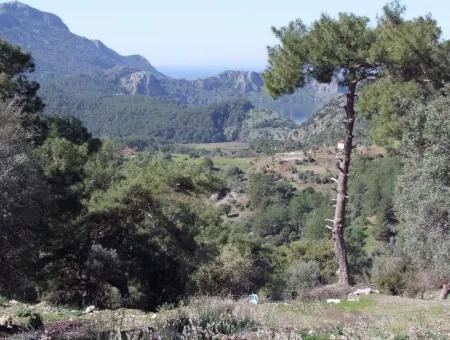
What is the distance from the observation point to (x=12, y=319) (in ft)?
26.2

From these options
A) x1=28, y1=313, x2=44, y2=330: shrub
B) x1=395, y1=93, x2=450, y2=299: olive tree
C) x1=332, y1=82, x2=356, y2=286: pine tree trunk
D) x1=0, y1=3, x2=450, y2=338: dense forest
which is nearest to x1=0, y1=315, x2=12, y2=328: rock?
x1=28, y1=313, x2=44, y2=330: shrub

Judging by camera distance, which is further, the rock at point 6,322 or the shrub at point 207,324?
the rock at point 6,322

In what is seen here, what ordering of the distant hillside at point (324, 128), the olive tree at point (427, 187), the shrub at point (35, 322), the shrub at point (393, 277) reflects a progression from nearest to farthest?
the shrub at point (35, 322), the olive tree at point (427, 187), the shrub at point (393, 277), the distant hillside at point (324, 128)

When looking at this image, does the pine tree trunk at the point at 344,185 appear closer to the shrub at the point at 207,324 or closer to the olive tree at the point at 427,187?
the olive tree at the point at 427,187

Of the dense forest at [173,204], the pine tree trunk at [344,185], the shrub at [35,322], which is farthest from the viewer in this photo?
the pine tree trunk at [344,185]

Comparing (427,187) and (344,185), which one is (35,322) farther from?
(344,185)

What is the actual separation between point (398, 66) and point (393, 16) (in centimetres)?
182

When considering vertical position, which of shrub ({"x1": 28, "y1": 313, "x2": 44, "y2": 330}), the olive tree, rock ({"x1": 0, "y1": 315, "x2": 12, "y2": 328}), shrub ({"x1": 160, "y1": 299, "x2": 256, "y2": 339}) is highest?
the olive tree

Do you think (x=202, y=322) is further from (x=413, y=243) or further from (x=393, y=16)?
(x=393, y=16)

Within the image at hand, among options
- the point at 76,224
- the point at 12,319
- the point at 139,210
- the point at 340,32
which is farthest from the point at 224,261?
the point at 12,319

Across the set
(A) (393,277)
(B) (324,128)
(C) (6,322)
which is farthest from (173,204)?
(B) (324,128)

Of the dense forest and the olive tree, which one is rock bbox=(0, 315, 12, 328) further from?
the olive tree

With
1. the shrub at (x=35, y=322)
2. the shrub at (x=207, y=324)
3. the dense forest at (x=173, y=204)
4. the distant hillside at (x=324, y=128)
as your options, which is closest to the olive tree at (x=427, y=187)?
the dense forest at (x=173, y=204)

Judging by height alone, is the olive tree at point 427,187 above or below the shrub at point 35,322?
above
